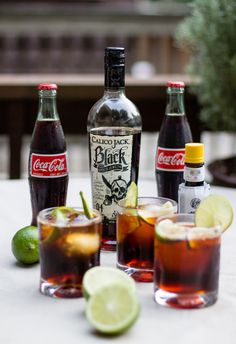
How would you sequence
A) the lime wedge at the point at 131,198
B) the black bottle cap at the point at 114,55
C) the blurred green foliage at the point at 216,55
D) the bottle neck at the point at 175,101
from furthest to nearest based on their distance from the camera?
the blurred green foliage at the point at 216,55, the bottle neck at the point at 175,101, the black bottle cap at the point at 114,55, the lime wedge at the point at 131,198

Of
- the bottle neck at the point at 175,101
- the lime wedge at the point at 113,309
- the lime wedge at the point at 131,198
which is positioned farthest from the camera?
the bottle neck at the point at 175,101

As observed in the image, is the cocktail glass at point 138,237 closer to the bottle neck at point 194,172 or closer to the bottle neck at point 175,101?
the bottle neck at point 194,172

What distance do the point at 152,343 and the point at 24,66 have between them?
12.8ft

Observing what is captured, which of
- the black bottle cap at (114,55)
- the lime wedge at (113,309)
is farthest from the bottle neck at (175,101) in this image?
the lime wedge at (113,309)

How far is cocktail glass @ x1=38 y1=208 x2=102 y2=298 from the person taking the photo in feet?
3.76

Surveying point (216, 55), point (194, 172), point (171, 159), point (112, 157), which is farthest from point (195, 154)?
point (216, 55)

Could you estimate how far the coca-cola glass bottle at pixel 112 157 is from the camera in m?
1.38

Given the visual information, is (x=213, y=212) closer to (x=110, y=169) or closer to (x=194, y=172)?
(x=194, y=172)

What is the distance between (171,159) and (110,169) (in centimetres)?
23

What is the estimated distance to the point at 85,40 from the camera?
4.55 m

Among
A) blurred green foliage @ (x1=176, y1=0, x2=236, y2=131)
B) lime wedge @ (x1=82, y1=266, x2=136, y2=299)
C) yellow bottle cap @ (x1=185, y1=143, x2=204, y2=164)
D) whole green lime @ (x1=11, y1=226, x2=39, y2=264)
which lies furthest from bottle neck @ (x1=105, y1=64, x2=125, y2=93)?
blurred green foliage @ (x1=176, y1=0, x2=236, y2=131)

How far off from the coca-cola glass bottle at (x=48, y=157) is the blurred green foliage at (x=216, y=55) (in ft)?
4.31

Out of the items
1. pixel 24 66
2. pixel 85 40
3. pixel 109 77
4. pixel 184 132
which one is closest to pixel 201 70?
pixel 184 132

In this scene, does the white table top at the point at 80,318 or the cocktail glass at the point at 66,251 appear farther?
the cocktail glass at the point at 66,251
